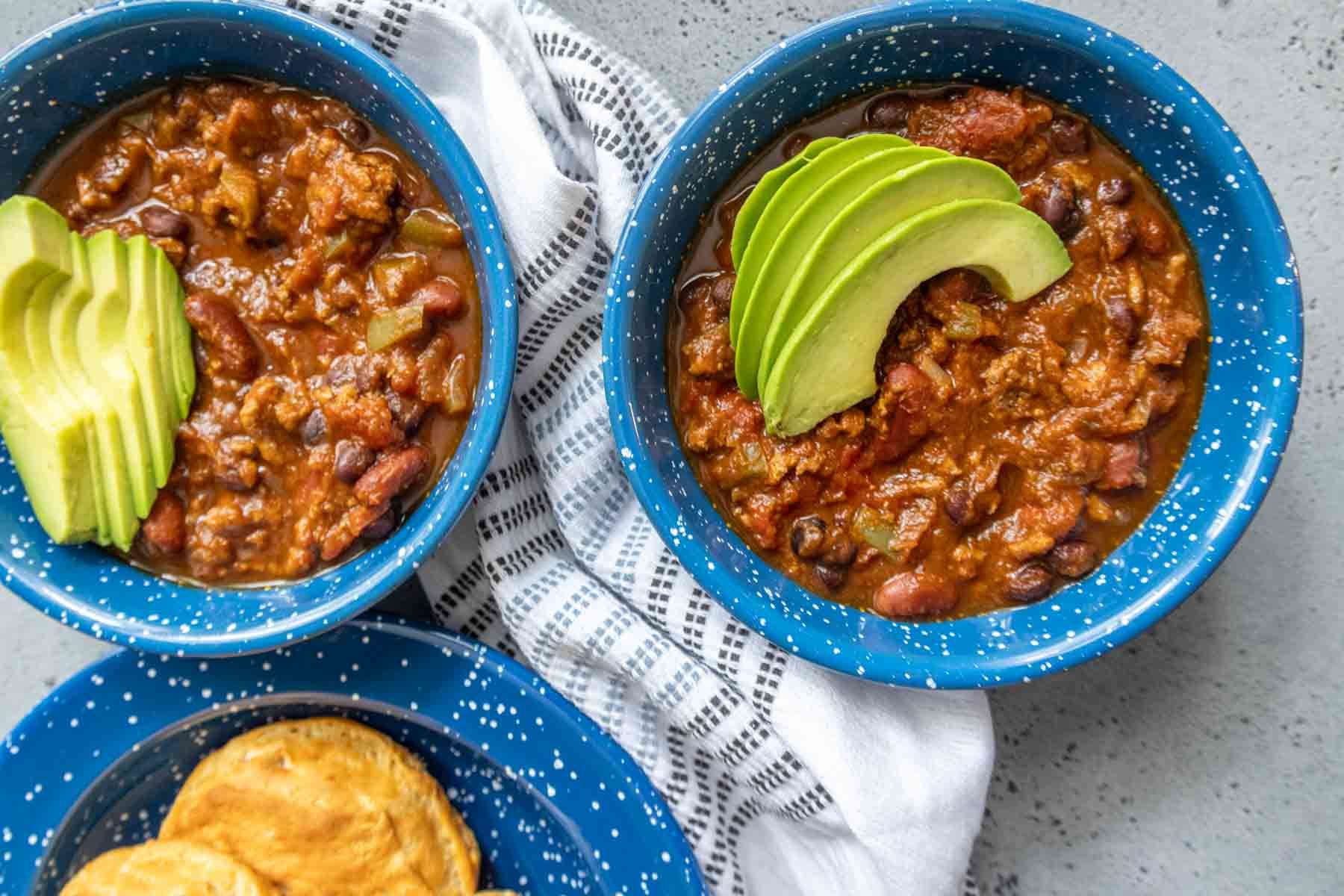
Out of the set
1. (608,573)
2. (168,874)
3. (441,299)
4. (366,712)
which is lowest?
(168,874)

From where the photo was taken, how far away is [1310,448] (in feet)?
10.7

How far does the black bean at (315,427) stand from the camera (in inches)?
115

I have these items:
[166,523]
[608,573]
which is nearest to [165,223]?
[166,523]

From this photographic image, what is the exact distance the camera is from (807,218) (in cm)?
268

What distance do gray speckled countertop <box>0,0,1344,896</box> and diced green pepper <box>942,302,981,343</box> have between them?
1069 mm

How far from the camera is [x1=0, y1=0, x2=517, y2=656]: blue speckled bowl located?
9.25 feet

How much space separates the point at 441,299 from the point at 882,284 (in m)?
1.07

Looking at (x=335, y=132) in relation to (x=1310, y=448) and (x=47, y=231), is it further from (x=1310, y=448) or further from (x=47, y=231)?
(x=1310, y=448)

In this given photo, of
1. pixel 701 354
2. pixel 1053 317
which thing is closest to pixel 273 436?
pixel 701 354

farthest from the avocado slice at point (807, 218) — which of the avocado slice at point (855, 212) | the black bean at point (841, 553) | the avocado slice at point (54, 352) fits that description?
the avocado slice at point (54, 352)

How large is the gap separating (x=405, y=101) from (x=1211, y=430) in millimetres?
2096

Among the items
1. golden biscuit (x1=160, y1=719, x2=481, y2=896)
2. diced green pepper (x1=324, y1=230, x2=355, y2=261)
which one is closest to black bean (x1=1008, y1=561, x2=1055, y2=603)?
golden biscuit (x1=160, y1=719, x2=481, y2=896)

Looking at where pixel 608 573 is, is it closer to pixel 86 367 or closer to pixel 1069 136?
pixel 86 367

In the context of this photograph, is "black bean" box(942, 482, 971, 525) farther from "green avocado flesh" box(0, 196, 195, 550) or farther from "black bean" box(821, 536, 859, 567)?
"green avocado flesh" box(0, 196, 195, 550)
